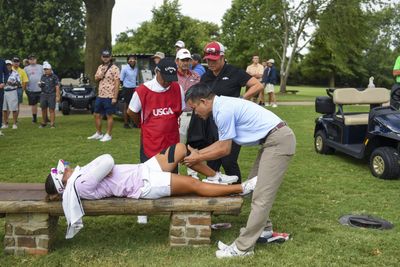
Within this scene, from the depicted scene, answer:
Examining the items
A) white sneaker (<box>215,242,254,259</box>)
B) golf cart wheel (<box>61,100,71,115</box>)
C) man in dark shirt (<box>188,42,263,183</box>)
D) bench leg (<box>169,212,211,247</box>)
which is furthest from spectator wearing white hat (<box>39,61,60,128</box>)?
white sneaker (<box>215,242,254,259</box>)

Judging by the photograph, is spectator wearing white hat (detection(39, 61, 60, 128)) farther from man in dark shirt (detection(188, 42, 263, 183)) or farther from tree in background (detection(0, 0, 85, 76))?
tree in background (detection(0, 0, 85, 76))

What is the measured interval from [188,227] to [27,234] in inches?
56.0

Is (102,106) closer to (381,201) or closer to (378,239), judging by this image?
(381,201)

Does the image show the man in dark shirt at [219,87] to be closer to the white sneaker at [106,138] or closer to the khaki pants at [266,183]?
the khaki pants at [266,183]

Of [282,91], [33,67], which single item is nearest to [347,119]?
[33,67]

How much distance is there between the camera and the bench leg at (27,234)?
4258 millimetres

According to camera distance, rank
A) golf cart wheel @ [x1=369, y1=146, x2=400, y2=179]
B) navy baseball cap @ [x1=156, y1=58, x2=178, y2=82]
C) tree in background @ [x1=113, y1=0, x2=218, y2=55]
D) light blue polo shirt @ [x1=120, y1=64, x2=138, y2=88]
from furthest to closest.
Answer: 1. tree in background @ [x1=113, y1=0, x2=218, y2=55]
2. light blue polo shirt @ [x1=120, y1=64, x2=138, y2=88]
3. golf cart wheel @ [x1=369, y1=146, x2=400, y2=179]
4. navy baseball cap @ [x1=156, y1=58, x2=178, y2=82]

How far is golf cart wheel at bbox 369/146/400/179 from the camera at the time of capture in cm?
693

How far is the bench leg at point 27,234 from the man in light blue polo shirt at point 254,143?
152 cm

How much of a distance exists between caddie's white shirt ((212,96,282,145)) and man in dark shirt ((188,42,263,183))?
124cm

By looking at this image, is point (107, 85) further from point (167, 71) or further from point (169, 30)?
point (169, 30)

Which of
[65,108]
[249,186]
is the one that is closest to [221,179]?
[249,186]

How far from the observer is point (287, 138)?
13.9 feet

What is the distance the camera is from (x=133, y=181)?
436 cm
